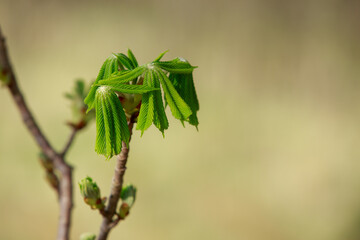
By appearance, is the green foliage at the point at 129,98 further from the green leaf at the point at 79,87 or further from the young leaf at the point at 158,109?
the green leaf at the point at 79,87

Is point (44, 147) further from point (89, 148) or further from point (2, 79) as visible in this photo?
point (89, 148)

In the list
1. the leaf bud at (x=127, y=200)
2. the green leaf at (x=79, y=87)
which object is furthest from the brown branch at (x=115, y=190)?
the green leaf at (x=79, y=87)

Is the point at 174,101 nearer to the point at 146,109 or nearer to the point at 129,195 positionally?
the point at 146,109

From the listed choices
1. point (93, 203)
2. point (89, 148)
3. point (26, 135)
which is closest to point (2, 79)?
point (93, 203)

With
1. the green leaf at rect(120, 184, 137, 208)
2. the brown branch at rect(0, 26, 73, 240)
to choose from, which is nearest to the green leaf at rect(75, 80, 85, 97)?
the brown branch at rect(0, 26, 73, 240)

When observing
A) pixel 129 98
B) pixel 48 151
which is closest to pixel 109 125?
pixel 129 98

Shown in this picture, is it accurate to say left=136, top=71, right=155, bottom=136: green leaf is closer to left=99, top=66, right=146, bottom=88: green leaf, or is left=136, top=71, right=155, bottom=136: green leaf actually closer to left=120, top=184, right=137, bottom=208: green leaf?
left=99, top=66, right=146, bottom=88: green leaf
